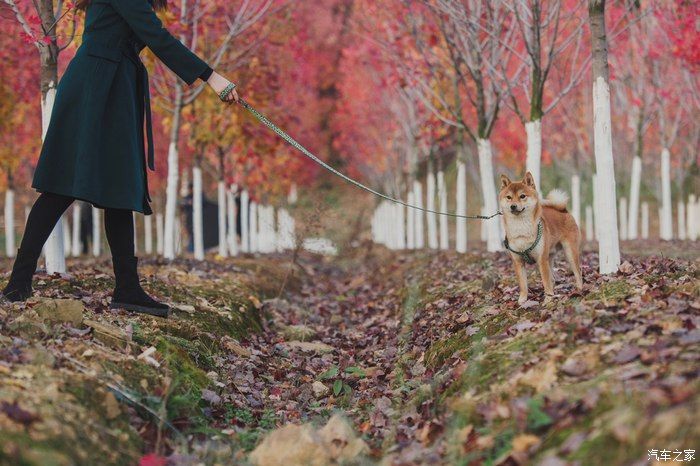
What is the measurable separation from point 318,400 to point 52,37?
194 inches

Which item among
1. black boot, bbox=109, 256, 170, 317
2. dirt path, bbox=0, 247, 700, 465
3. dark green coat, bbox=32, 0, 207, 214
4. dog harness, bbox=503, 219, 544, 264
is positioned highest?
dark green coat, bbox=32, 0, 207, 214

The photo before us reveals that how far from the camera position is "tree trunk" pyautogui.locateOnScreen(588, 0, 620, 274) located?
7.34 meters

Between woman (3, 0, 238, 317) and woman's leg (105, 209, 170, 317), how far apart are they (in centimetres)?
11

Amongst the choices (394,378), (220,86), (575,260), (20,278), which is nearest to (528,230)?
(575,260)

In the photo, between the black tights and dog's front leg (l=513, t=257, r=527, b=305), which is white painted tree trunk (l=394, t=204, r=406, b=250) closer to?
dog's front leg (l=513, t=257, r=527, b=305)

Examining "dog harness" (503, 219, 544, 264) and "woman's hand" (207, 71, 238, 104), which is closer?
"woman's hand" (207, 71, 238, 104)

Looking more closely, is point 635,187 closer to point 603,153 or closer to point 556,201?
point 603,153

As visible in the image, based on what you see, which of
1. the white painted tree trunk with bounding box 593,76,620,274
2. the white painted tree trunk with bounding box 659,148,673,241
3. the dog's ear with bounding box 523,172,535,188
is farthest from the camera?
the white painted tree trunk with bounding box 659,148,673,241

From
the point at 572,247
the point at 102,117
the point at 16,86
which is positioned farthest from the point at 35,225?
the point at 16,86

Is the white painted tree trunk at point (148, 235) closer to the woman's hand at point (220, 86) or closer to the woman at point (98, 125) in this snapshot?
the woman at point (98, 125)

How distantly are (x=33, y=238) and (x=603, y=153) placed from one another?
524 centimetres

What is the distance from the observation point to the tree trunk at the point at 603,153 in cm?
734

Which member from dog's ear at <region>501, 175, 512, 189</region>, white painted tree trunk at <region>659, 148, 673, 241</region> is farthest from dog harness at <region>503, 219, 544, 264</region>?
white painted tree trunk at <region>659, 148, 673, 241</region>

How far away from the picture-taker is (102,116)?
5.56 meters
